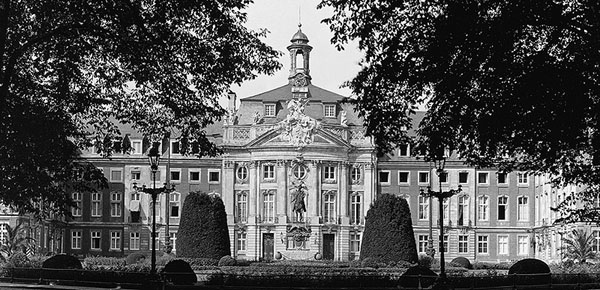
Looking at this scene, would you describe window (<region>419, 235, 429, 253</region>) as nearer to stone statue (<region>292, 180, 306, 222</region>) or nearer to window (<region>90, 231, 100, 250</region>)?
stone statue (<region>292, 180, 306, 222</region>)

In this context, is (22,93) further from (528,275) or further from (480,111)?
(528,275)

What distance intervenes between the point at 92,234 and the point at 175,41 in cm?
5680

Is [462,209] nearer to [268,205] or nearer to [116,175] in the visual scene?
[268,205]

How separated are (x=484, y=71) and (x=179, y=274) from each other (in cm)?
1533

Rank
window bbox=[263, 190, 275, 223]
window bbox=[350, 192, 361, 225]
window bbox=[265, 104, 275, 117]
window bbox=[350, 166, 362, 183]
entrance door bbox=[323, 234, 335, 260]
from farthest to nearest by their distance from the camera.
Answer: window bbox=[265, 104, 275, 117] < window bbox=[350, 166, 362, 183] < window bbox=[350, 192, 361, 225] < window bbox=[263, 190, 275, 223] < entrance door bbox=[323, 234, 335, 260]

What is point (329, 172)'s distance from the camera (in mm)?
72500

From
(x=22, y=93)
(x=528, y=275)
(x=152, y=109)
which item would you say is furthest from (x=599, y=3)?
(x=528, y=275)

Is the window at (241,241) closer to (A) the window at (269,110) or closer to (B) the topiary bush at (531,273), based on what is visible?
(A) the window at (269,110)

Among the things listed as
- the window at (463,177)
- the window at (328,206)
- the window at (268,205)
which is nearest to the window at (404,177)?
the window at (463,177)

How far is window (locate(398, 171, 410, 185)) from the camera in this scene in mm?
75062

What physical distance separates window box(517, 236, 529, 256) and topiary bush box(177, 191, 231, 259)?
3182cm

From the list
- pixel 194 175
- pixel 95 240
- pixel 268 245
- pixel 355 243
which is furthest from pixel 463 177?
pixel 95 240

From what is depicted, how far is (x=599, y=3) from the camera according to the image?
1620 cm

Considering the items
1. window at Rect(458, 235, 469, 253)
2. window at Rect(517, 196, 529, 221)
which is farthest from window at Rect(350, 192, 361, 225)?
window at Rect(517, 196, 529, 221)
